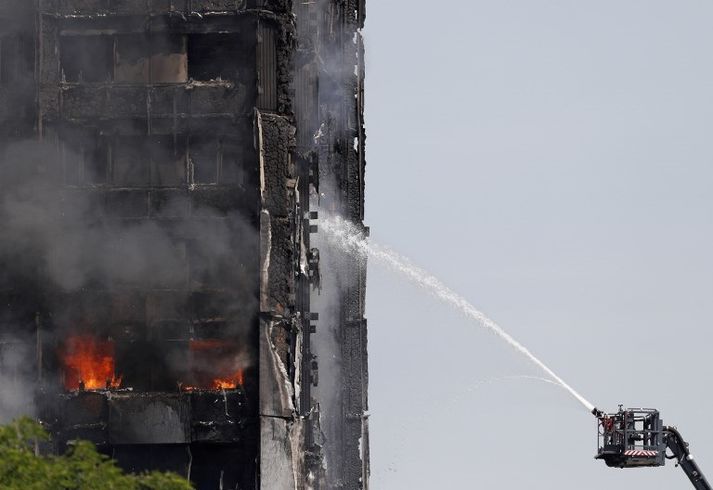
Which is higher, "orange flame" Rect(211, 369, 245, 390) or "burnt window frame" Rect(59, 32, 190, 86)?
"burnt window frame" Rect(59, 32, 190, 86)

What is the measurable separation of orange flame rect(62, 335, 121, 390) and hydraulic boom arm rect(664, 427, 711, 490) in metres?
14.9

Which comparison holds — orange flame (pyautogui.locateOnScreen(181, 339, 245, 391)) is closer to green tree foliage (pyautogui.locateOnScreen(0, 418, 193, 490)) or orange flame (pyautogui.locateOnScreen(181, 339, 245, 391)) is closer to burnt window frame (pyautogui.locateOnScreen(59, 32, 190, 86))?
burnt window frame (pyautogui.locateOnScreen(59, 32, 190, 86))

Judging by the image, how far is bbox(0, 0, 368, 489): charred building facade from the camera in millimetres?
52344

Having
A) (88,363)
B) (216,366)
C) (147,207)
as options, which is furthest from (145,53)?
(216,366)

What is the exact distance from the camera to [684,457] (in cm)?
4491

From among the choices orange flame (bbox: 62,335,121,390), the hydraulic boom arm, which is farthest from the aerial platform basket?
orange flame (bbox: 62,335,121,390)

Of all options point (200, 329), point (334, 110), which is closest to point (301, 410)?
point (200, 329)

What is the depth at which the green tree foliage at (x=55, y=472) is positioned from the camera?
1287 inches

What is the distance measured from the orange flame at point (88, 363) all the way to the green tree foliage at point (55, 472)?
1835cm

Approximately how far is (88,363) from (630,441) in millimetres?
15313

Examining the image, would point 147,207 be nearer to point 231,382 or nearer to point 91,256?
point 91,256

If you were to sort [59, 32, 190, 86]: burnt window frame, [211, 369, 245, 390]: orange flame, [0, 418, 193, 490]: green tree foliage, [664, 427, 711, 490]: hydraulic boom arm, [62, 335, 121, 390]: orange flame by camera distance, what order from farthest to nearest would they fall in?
1. [59, 32, 190, 86]: burnt window frame
2. [62, 335, 121, 390]: orange flame
3. [211, 369, 245, 390]: orange flame
4. [664, 427, 711, 490]: hydraulic boom arm
5. [0, 418, 193, 490]: green tree foliage

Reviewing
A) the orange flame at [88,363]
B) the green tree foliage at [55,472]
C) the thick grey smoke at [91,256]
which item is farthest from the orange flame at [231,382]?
the green tree foliage at [55,472]

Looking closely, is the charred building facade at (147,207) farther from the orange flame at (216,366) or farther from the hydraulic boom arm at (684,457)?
the hydraulic boom arm at (684,457)
